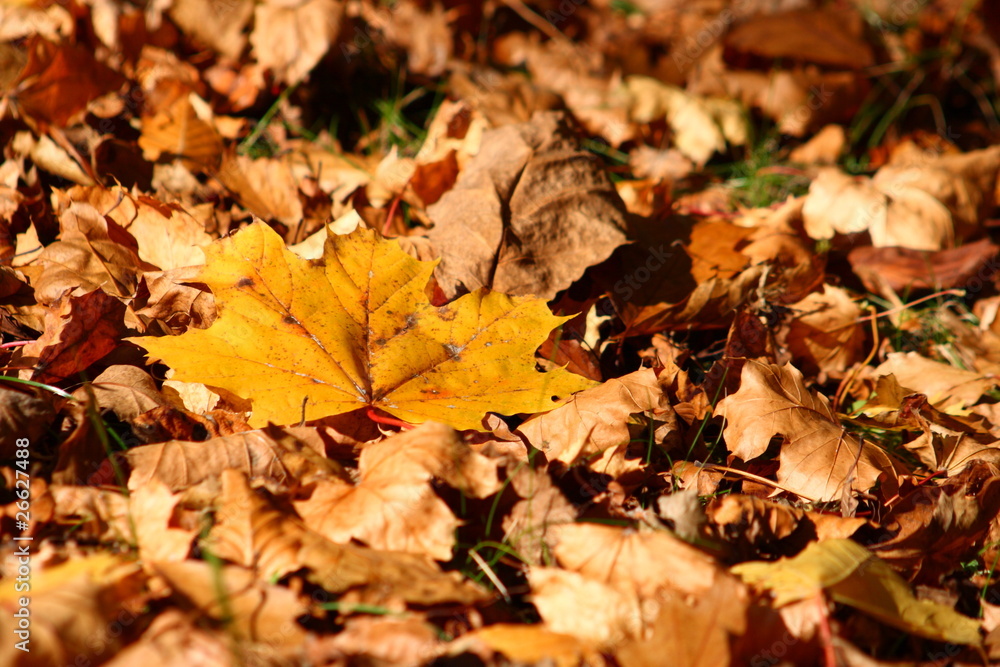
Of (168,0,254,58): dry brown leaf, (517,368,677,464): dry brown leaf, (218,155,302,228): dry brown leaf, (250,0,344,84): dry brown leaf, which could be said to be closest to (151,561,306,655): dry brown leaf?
(517,368,677,464): dry brown leaf

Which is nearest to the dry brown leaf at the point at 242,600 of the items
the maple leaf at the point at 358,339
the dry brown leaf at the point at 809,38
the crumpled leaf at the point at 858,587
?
the maple leaf at the point at 358,339

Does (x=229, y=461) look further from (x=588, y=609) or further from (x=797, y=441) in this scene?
(x=797, y=441)

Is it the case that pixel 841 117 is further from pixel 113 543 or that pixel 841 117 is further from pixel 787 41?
pixel 113 543

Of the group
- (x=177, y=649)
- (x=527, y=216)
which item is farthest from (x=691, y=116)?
(x=177, y=649)

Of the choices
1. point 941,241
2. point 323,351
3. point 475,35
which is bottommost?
point 941,241

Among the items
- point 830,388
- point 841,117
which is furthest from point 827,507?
point 841,117

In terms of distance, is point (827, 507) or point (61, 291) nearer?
point (827, 507)

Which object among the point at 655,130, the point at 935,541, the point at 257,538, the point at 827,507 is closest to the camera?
the point at 257,538

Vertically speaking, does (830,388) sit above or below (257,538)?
below
